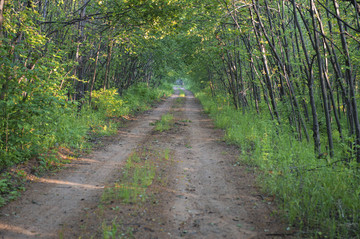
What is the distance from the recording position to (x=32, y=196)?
457 centimetres

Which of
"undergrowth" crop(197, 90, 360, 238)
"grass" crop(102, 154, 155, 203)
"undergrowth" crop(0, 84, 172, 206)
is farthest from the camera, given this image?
"undergrowth" crop(0, 84, 172, 206)

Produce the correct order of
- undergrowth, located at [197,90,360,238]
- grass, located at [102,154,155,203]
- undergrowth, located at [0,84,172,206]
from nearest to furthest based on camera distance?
undergrowth, located at [197,90,360,238]
grass, located at [102,154,155,203]
undergrowth, located at [0,84,172,206]

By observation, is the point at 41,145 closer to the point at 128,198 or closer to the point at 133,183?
the point at 133,183

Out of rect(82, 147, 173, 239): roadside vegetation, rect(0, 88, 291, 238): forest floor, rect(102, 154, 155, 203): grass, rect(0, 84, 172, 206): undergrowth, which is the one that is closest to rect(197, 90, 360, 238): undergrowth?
rect(0, 88, 291, 238): forest floor

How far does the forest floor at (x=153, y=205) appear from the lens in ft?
11.5

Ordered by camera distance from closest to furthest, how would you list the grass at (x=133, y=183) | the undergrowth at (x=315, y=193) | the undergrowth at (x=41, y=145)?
the undergrowth at (x=315, y=193) → the grass at (x=133, y=183) → the undergrowth at (x=41, y=145)

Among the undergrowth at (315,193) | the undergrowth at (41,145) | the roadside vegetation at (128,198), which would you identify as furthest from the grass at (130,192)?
the undergrowth at (315,193)

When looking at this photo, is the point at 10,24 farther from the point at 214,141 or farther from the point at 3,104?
the point at 214,141

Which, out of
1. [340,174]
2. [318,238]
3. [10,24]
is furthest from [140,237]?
[10,24]

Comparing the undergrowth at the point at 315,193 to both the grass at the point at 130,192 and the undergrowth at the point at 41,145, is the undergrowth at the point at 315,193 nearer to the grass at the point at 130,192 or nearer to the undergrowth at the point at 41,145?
the grass at the point at 130,192

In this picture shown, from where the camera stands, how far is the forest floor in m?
3.49

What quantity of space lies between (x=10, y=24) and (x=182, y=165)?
5.04 meters

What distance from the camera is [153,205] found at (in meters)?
4.29

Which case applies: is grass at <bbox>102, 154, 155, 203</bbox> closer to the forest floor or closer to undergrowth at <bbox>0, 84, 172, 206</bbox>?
the forest floor
